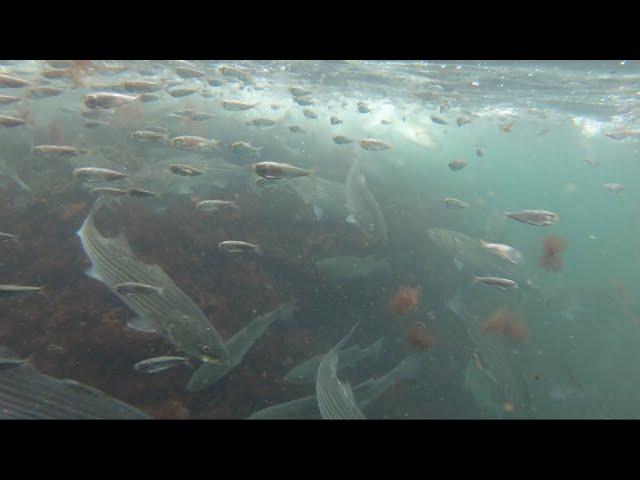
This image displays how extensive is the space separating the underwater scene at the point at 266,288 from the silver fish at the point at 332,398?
3 cm

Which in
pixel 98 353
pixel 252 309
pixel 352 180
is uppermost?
pixel 352 180

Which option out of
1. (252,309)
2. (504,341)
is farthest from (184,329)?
(504,341)

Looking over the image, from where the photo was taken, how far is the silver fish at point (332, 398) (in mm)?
3471

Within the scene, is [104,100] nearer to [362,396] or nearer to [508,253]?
[362,396]

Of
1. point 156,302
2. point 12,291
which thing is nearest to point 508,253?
point 156,302

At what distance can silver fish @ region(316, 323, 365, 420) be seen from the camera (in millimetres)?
3471

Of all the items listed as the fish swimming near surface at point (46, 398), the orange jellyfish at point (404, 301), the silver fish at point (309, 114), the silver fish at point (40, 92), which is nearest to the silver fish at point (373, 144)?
the silver fish at point (309, 114)

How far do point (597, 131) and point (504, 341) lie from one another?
35909 millimetres

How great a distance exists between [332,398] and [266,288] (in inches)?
160

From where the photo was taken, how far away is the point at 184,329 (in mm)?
3912

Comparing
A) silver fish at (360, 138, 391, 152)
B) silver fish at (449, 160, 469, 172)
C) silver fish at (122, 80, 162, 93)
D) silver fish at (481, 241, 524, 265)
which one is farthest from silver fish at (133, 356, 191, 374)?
silver fish at (449, 160, 469, 172)

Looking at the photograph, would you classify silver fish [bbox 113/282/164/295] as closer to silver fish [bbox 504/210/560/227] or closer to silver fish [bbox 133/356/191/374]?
silver fish [bbox 133/356/191/374]

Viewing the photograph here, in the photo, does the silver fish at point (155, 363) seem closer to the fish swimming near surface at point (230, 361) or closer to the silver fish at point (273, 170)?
the fish swimming near surface at point (230, 361)

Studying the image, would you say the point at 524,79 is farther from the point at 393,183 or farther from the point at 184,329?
the point at 184,329
